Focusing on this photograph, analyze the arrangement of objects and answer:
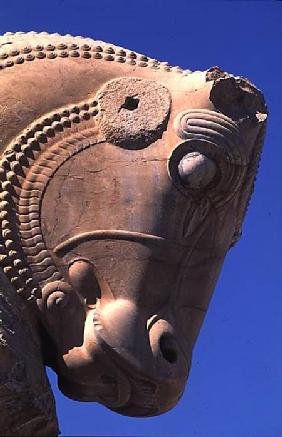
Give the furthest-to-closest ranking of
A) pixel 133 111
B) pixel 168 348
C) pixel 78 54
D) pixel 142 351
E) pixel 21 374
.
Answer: pixel 78 54
pixel 133 111
pixel 168 348
pixel 142 351
pixel 21 374

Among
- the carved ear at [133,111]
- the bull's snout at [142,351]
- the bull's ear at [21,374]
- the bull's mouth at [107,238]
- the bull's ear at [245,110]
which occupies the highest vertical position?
the bull's ear at [245,110]

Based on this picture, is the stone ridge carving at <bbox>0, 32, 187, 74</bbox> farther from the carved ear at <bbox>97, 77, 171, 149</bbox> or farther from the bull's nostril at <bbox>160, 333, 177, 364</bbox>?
the bull's nostril at <bbox>160, 333, 177, 364</bbox>

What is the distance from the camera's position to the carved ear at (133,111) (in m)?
3.61

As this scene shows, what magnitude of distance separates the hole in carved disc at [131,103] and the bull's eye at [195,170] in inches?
11.5

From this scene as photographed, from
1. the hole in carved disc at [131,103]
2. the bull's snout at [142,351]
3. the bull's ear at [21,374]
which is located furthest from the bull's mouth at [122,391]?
the hole in carved disc at [131,103]

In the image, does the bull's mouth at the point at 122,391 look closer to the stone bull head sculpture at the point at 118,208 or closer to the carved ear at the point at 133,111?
the stone bull head sculpture at the point at 118,208

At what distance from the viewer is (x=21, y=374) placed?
330 centimetres

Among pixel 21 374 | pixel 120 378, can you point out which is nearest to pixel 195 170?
pixel 120 378

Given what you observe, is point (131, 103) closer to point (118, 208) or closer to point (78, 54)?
point (78, 54)

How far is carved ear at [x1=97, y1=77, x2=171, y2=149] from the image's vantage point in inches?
142

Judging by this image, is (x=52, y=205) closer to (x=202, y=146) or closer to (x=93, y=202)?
(x=93, y=202)

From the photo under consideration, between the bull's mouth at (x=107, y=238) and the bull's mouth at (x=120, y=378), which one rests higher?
the bull's mouth at (x=107, y=238)

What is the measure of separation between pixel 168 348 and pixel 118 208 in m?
0.54

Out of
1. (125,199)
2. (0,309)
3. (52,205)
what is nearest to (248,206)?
(125,199)
